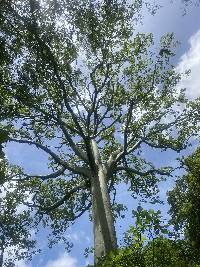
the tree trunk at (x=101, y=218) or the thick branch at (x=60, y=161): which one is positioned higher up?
the thick branch at (x=60, y=161)

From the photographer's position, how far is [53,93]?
15125mm

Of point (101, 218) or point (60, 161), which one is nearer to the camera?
point (101, 218)

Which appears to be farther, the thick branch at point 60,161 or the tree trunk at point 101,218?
the thick branch at point 60,161

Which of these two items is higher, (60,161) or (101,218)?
(60,161)

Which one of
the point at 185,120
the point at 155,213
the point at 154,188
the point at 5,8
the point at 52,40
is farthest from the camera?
the point at 154,188

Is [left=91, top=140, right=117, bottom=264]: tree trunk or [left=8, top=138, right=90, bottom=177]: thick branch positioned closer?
[left=91, top=140, right=117, bottom=264]: tree trunk

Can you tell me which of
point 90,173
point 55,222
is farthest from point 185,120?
point 55,222

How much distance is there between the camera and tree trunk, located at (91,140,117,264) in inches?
454

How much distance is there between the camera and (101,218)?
12.3 metres

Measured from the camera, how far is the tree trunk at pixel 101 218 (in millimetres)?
11523

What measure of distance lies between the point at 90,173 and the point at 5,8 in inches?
258

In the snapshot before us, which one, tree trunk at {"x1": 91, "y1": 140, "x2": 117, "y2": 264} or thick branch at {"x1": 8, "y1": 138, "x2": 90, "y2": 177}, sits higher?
thick branch at {"x1": 8, "y1": 138, "x2": 90, "y2": 177}

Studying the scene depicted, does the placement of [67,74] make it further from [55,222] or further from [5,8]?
[55,222]

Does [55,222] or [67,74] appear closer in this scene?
[67,74]
